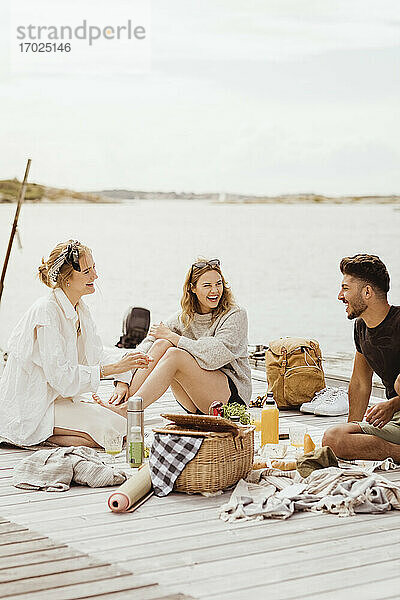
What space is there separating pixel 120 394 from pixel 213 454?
4.09ft

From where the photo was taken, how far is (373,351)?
13.8 ft

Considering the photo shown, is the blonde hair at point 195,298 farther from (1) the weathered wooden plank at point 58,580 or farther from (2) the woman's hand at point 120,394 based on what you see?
(1) the weathered wooden plank at point 58,580

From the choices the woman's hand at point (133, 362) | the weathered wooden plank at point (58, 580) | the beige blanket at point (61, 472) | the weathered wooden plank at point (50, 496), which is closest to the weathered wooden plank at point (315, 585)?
the weathered wooden plank at point (58, 580)

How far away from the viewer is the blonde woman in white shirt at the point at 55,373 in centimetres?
444

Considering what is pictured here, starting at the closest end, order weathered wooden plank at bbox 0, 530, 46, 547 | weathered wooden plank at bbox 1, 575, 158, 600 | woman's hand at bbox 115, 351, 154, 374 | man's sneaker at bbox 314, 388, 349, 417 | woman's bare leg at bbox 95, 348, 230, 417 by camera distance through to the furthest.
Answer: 1. weathered wooden plank at bbox 1, 575, 158, 600
2. weathered wooden plank at bbox 0, 530, 46, 547
3. woman's hand at bbox 115, 351, 154, 374
4. woman's bare leg at bbox 95, 348, 230, 417
5. man's sneaker at bbox 314, 388, 349, 417

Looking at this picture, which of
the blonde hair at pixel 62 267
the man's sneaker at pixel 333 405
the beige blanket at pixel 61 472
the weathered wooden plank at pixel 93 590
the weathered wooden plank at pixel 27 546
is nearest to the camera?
the weathered wooden plank at pixel 93 590

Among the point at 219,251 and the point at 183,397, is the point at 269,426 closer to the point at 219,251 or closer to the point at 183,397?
the point at 183,397

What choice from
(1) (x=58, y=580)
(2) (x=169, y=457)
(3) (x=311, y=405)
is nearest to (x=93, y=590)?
(1) (x=58, y=580)

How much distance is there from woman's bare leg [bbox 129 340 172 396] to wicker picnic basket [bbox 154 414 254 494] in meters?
1.06

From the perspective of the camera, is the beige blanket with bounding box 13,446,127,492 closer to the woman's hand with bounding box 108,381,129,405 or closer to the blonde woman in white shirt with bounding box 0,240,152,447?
the blonde woman in white shirt with bounding box 0,240,152,447

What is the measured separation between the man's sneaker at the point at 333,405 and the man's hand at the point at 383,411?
Result: 1318 millimetres

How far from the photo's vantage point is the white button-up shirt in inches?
174

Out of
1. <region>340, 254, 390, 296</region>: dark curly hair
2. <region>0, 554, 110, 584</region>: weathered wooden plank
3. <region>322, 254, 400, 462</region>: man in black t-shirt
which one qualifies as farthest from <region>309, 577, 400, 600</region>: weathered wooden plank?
<region>340, 254, 390, 296</region>: dark curly hair

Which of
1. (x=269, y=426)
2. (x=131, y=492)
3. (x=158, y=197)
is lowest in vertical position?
(x=131, y=492)
